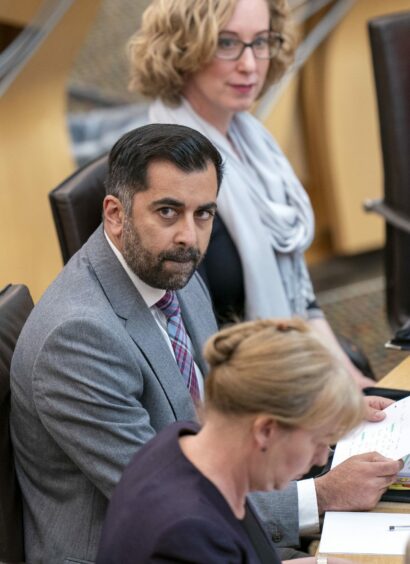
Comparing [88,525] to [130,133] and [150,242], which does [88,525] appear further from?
[130,133]

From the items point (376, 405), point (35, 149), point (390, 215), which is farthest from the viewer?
point (35, 149)

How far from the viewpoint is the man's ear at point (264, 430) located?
4.58 ft

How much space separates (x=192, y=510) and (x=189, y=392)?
60 cm

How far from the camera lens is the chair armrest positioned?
3.12 metres

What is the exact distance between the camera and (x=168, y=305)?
207 cm

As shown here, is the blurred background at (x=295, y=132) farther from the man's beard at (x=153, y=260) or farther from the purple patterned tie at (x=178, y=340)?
the man's beard at (x=153, y=260)

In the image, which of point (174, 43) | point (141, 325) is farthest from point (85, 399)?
point (174, 43)

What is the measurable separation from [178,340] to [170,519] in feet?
2.35

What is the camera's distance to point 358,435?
6.75 feet

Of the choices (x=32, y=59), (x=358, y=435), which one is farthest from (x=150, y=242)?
(x=32, y=59)

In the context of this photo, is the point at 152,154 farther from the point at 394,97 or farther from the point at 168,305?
the point at 394,97

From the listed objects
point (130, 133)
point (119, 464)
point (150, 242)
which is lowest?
point (119, 464)

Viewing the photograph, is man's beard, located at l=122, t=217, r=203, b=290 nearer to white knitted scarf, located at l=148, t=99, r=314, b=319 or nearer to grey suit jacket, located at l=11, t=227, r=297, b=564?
grey suit jacket, located at l=11, t=227, r=297, b=564

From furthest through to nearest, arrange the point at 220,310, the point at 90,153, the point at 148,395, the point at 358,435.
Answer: the point at 90,153, the point at 220,310, the point at 358,435, the point at 148,395
